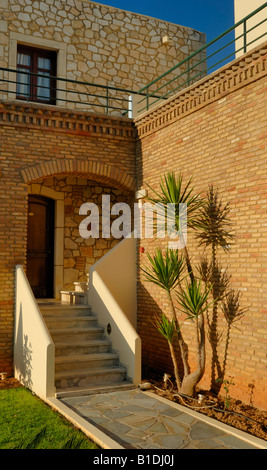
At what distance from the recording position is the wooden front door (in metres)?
10.4

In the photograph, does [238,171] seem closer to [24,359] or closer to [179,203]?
[179,203]

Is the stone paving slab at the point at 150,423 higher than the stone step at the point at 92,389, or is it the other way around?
the stone step at the point at 92,389

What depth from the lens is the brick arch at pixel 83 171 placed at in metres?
8.62

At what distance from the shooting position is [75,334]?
7902mm

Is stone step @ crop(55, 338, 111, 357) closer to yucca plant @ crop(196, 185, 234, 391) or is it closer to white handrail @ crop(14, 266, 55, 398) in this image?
white handrail @ crop(14, 266, 55, 398)

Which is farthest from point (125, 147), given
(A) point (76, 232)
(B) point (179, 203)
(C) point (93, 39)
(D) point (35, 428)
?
(D) point (35, 428)

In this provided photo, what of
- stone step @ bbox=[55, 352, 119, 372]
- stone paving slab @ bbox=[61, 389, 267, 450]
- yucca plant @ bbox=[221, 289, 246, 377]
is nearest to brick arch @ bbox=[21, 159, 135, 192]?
stone step @ bbox=[55, 352, 119, 372]

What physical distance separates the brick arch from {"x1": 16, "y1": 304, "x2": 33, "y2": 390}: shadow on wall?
2.73 metres

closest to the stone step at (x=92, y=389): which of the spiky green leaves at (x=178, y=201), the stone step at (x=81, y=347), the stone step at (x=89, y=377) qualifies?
the stone step at (x=89, y=377)

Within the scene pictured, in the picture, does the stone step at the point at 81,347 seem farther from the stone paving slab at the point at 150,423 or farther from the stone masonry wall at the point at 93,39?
the stone masonry wall at the point at 93,39

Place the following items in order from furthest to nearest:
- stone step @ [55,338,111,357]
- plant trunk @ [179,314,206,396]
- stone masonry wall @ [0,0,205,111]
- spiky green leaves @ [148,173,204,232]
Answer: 1. stone masonry wall @ [0,0,205,111]
2. stone step @ [55,338,111,357]
3. spiky green leaves @ [148,173,204,232]
4. plant trunk @ [179,314,206,396]

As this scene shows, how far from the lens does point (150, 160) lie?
9055 mm

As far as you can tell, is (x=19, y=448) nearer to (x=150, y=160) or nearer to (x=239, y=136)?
(x=239, y=136)

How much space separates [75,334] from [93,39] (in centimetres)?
815
